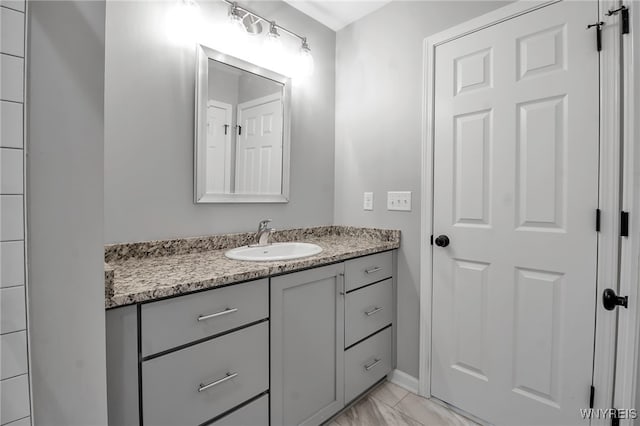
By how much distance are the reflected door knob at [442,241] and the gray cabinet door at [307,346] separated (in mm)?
592

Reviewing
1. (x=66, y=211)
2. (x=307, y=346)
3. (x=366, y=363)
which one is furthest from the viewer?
(x=366, y=363)

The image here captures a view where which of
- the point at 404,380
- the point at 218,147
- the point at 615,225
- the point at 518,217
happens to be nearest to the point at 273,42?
the point at 218,147

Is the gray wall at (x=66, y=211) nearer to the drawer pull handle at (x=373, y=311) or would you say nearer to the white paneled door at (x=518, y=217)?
the drawer pull handle at (x=373, y=311)

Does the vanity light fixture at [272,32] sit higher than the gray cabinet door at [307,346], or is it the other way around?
the vanity light fixture at [272,32]

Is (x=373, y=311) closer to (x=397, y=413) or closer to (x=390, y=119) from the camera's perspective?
(x=397, y=413)

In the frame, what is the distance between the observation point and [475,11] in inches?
61.5

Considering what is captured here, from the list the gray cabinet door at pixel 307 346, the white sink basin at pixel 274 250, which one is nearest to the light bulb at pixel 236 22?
the white sink basin at pixel 274 250

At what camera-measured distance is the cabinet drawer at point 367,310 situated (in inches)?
62.3

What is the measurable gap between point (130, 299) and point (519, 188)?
164 centimetres

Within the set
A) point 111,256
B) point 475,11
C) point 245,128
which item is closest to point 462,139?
point 475,11

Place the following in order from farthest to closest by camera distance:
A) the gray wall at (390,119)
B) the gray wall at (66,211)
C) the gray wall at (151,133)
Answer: the gray wall at (390,119)
the gray wall at (151,133)
the gray wall at (66,211)

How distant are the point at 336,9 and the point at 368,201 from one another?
1303 mm

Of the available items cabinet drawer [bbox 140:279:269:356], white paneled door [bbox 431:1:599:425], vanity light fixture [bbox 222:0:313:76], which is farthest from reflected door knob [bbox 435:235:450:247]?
vanity light fixture [bbox 222:0:313:76]

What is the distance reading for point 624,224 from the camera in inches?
46.1
